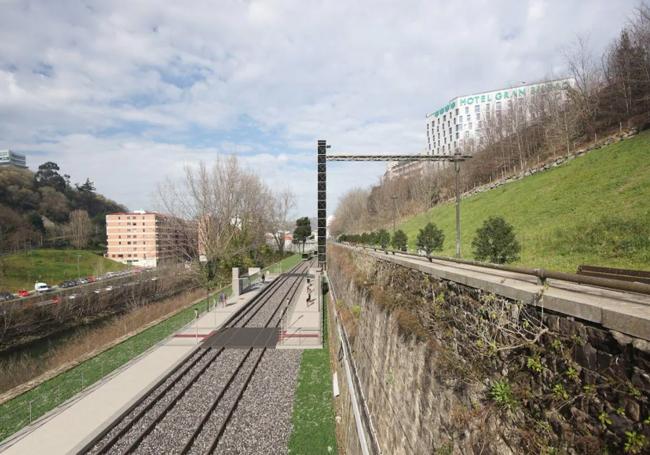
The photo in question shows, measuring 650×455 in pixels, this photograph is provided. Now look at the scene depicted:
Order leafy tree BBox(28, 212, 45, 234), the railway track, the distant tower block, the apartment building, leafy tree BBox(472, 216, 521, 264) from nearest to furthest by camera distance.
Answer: the railway track, leafy tree BBox(472, 216, 521, 264), the distant tower block, leafy tree BBox(28, 212, 45, 234), the apartment building

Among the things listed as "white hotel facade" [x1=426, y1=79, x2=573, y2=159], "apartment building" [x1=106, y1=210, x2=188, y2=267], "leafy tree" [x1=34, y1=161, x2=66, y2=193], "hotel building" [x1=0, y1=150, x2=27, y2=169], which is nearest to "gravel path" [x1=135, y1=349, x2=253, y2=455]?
"apartment building" [x1=106, y1=210, x2=188, y2=267]

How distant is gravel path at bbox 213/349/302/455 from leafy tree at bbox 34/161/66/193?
117m

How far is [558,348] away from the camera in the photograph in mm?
2834

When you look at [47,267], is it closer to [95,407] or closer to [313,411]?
[95,407]

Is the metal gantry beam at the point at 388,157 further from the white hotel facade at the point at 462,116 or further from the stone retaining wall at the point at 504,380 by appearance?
the white hotel facade at the point at 462,116

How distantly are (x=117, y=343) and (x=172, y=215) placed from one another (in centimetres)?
1840

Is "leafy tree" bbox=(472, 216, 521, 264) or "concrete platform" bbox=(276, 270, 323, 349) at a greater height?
"leafy tree" bbox=(472, 216, 521, 264)

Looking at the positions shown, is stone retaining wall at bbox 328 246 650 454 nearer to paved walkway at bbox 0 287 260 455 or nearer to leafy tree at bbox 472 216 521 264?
leafy tree at bbox 472 216 521 264

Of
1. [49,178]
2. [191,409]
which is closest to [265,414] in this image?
[191,409]

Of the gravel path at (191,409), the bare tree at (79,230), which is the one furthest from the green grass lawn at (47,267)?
the gravel path at (191,409)

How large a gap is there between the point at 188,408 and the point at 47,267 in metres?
55.9

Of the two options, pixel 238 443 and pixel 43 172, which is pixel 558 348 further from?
pixel 43 172

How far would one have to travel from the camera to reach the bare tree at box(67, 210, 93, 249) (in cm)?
7369

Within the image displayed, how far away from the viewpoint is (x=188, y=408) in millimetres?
10656
